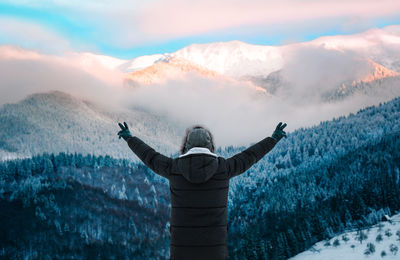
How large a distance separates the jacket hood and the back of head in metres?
0.23

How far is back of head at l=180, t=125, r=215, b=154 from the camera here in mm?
6430

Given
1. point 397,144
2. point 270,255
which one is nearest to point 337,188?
point 397,144

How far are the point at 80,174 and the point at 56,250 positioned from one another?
5856 centimetres

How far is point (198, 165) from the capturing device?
240 inches

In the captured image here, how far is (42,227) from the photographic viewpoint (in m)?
149

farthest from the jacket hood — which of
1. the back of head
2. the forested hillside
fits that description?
the forested hillside

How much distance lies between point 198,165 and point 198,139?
18.9 inches

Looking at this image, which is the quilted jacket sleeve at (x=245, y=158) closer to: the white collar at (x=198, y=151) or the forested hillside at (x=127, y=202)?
the white collar at (x=198, y=151)

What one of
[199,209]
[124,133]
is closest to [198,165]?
[199,209]

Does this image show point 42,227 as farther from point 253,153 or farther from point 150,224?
point 253,153

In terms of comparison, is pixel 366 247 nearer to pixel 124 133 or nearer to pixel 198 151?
pixel 124 133

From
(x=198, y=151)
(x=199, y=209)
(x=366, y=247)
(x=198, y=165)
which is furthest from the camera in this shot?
(x=366, y=247)

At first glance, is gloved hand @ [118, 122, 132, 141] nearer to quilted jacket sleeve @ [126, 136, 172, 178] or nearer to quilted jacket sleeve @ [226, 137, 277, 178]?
quilted jacket sleeve @ [126, 136, 172, 178]

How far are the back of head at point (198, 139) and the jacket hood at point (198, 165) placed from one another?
229 millimetres
